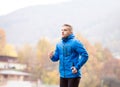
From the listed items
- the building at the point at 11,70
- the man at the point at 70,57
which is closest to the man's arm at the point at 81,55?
the man at the point at 70,57

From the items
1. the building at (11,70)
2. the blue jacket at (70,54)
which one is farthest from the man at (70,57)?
the building at (11,70)

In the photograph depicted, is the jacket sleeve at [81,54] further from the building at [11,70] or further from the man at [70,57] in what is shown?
the building at [11,70]

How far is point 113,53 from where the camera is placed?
747cm

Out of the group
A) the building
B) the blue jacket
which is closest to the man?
the blue jacket

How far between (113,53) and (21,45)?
5.88 ft

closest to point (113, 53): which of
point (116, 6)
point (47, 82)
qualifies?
point (116, 6)

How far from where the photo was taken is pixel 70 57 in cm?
325

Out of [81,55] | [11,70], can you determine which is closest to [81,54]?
[81,55]

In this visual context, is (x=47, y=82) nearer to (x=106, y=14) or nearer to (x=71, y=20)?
(x=71, y=20)

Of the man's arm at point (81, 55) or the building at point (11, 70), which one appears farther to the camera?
the building at point (11, 70)

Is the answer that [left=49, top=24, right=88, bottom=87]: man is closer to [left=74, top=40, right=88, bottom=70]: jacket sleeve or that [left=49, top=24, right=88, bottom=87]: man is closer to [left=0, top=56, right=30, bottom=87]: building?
[left=74, top=40, right=88, bottom=70]: jacket sleeve

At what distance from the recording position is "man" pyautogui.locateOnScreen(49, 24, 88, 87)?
3203 mm

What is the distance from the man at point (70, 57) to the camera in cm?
320

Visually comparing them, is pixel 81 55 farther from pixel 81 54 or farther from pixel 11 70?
pixel 11 70
